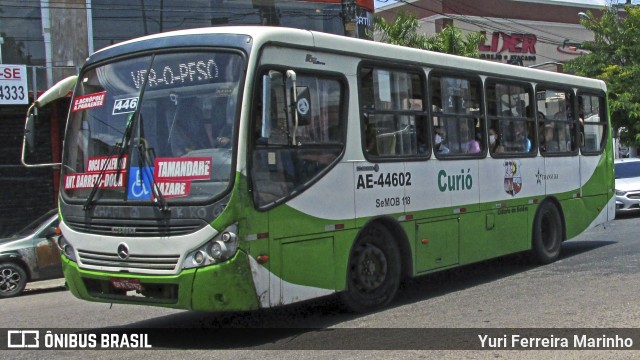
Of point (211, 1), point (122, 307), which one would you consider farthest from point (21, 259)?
point (211, 1)

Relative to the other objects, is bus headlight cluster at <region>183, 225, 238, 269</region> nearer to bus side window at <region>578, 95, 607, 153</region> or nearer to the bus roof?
the bus roof

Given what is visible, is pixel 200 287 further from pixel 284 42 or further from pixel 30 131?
pixel 30 131

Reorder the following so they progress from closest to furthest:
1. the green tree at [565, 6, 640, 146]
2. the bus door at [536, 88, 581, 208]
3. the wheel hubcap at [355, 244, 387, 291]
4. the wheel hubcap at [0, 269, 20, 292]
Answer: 1. the wheel hubcap at [355, 244, 387, 291]
2. the bus door at [536, 88, 581, 208]
3. the wheel hubcap at [0, 269, 20, 292]
4. the green tree at [565, 6, 640, 146]

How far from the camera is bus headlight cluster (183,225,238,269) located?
22.0 ft

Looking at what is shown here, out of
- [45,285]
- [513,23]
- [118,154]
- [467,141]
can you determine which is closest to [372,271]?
[467,141]

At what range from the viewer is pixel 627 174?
21297 millimetres

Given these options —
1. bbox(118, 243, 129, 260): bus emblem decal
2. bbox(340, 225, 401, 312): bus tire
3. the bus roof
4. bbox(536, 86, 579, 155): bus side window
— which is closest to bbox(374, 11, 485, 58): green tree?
bbox(536, 86, 579, 155): bus side window

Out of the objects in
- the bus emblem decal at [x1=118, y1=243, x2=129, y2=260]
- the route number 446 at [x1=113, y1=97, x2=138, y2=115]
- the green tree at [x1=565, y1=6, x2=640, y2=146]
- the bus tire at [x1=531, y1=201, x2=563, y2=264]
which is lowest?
the bus tire at [x1=531, y1=201, x2=563, y2=264]

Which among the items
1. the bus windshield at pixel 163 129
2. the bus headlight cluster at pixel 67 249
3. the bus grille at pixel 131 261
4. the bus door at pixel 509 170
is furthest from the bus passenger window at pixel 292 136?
the bus door at pixel 509 170

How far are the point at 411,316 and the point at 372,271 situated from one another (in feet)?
2.27

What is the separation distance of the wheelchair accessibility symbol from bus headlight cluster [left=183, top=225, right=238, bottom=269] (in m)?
0.77

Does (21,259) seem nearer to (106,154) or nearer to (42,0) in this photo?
(106,154)

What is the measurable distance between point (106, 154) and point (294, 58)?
2078 mm

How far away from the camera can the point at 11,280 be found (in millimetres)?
12562
